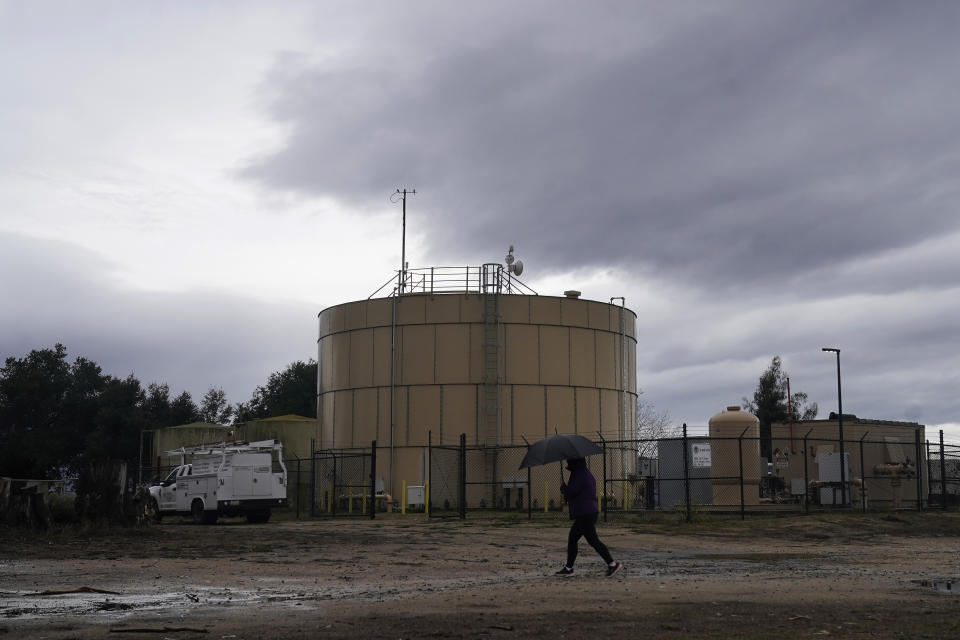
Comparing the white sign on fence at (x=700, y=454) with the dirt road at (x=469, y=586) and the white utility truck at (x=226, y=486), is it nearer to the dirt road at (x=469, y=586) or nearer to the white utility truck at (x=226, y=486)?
the dirt road at (x=469, y=586)

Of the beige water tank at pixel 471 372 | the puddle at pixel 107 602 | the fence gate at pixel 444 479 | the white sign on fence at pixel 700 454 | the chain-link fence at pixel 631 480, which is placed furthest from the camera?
the beige water tank at pixel 471 372

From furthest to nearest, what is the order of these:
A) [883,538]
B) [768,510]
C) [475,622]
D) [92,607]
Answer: [768,510], [883,538], [92,607], [475,622]

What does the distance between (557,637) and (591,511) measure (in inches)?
226

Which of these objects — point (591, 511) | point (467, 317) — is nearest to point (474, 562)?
point (591, 511)

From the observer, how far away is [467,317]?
143 feet

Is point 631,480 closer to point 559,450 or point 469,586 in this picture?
point 559,450

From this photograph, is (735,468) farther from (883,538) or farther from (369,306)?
(369,306)

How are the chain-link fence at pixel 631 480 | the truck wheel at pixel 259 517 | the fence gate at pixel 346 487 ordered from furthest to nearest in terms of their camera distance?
the fence gate at pixel 346 487, the chain-link fence at pixel 631 480, the truck wheel at pixel 259 517

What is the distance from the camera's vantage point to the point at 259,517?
33531mm

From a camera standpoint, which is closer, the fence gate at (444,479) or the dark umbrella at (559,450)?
the dark umbrella at (559,450)

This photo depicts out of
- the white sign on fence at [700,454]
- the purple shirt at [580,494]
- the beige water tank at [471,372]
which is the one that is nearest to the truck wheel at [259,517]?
the beige water tank at [471,372]

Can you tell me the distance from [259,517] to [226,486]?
1.78 meters

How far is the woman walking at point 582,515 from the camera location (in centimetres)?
1409

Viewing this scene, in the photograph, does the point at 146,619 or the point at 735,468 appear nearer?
the point at 146,619
